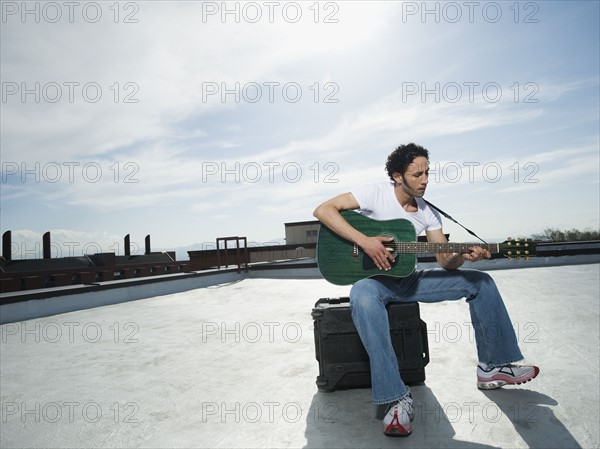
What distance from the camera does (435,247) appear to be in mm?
2387

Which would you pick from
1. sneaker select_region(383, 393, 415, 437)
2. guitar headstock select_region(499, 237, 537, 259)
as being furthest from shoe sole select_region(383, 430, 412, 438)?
guitar headstock select_region(499, 237, 537, 259)

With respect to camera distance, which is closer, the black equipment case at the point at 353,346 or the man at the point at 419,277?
the man at the point at 419,277

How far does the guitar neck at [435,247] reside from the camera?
2314 mm

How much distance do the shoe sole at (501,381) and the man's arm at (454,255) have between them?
2.52 feet

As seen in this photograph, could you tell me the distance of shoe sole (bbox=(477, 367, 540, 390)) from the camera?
237cm

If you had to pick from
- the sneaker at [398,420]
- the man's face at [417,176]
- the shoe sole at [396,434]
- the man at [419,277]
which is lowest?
the shoe sole at [396,434]

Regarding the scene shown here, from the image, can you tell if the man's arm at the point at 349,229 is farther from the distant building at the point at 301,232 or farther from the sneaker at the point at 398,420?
the distant building at the point at 301,232

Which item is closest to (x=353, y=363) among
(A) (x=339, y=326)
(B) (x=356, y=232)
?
(A) (x=339, y=326)

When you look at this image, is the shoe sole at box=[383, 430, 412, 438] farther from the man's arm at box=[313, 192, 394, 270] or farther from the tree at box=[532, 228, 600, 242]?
the tree at box=[532, 228, 600, 242]

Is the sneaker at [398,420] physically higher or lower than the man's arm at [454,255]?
lower

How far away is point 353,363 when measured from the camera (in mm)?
2504

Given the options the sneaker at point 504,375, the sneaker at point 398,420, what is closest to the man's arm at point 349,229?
the sneaker at point 398,420

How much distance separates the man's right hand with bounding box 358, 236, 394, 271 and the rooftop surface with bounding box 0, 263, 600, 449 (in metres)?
0.91

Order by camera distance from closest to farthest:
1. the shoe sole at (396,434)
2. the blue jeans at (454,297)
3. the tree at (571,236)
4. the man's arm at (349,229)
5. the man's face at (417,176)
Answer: the shoe sole at (396,434) < the blue jeans at (454,297) < the man's arm at (349,229) < the man's face at (417,176) < the tree at (571,236)
